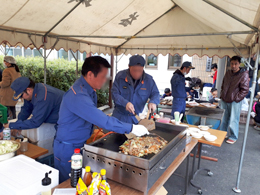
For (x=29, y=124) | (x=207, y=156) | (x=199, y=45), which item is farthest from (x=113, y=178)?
(x=199, y=45)

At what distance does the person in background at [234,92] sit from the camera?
459cm

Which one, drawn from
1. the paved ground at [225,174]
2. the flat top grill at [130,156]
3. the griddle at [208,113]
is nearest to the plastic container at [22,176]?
the flat top grill at [130,156]

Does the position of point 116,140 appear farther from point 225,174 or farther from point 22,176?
point 225,174

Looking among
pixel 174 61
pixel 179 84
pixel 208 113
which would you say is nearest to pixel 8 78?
pixel 179 84

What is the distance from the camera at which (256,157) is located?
4215 mm

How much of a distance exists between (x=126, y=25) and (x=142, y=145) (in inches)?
147

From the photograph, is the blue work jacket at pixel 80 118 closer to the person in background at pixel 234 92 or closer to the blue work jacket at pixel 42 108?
the blue work jacket at pixel 42 108

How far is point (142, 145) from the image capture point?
1.82 m

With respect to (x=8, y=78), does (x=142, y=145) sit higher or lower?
lower

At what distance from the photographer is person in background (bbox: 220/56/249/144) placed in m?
4.59

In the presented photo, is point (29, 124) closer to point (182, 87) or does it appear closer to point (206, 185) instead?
point (206, 185)

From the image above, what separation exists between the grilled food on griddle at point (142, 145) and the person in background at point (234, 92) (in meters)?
3.56

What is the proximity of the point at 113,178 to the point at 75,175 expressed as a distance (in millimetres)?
299

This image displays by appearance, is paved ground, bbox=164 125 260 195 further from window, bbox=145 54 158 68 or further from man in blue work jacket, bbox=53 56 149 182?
window, bbox=145 54 158 68
